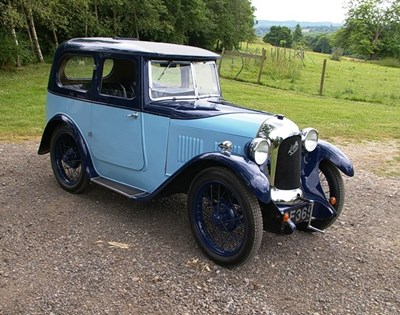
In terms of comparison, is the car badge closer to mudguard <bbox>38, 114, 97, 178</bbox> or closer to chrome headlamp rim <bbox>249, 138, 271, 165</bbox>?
chrome headlamp rim <bbox>249, 138, 271, 165</bbox>

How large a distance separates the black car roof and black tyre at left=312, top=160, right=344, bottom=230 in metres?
1.73

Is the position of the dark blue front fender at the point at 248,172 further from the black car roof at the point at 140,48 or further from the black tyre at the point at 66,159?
the black tyre at the point at 66,159

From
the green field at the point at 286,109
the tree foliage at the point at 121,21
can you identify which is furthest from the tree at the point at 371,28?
the green field at the point at 286,109

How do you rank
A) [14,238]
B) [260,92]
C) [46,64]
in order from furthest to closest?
[46,64], [260,92], [14,238]

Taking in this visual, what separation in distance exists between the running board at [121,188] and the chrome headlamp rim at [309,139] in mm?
1646

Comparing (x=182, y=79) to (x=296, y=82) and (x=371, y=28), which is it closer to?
(x=296, y=82)

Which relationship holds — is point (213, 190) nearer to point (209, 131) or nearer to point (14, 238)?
point (209, 131)

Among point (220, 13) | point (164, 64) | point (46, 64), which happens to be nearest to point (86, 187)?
point (164, 64)

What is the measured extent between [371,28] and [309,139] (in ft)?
232

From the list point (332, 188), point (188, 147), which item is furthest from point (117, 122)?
point (332, 188)

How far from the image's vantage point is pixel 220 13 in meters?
36.4

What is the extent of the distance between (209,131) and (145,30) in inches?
957

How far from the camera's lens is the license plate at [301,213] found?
372 cm

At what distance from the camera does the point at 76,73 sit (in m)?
5.26
